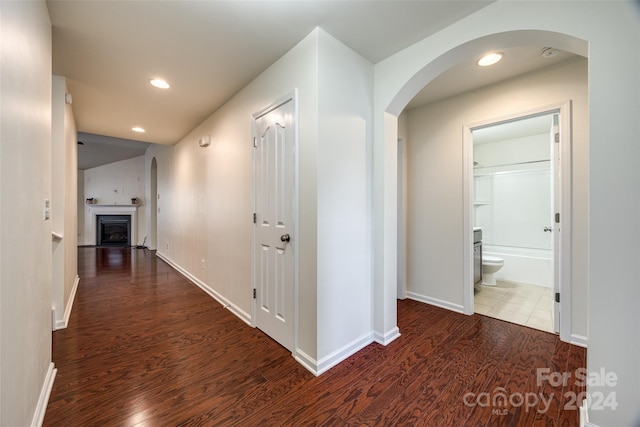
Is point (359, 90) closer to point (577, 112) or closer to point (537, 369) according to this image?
point (577, 112)

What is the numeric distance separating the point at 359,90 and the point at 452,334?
225 cm

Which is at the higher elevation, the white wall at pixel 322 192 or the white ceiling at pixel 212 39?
the white ceiling at pixel 212 39

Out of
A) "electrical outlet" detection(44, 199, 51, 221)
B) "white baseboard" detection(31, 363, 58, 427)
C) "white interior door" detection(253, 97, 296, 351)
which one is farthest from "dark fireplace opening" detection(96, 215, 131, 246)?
"white interior door" detection(253, 97, 296, 351)

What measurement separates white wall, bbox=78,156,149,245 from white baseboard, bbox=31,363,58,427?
Result: 272 inches

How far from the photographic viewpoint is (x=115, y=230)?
766 centimetres

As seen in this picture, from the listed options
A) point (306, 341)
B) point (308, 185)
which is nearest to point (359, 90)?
point (308, 185)

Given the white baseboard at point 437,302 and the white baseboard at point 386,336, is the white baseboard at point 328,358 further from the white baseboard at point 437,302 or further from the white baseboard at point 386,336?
the white baseboard at point 437,302

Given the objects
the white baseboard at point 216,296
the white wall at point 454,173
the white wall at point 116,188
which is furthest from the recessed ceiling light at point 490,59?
the white wall at point 116,188

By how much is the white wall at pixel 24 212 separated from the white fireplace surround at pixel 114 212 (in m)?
7.00

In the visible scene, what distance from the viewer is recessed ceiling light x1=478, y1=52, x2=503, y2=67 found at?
2.05 m

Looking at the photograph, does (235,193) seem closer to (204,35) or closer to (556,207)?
(204,35)

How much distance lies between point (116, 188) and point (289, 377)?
8.55 meters

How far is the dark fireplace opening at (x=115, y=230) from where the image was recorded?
762cm

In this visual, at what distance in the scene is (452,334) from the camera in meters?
2.25
